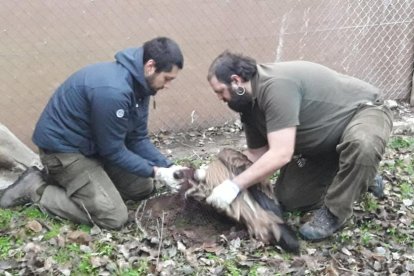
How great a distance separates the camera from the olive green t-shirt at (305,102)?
412 centimetres

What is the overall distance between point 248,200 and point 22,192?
5.87ft

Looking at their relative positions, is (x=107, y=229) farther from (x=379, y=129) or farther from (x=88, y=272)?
(x=379, y=129)

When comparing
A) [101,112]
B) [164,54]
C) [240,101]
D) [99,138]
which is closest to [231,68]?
[240,101]

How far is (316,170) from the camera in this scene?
4.84 metres

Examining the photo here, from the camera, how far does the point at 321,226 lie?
4430mm

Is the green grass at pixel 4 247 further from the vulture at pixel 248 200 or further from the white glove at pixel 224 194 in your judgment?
the white glove at pixel 224 194

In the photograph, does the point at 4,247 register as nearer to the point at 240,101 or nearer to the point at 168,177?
the point at 168,177

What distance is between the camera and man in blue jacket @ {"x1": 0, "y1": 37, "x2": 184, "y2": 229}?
4188 millimetres

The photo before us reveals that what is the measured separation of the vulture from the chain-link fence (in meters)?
1.96

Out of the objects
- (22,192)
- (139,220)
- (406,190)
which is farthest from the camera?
(406,190)

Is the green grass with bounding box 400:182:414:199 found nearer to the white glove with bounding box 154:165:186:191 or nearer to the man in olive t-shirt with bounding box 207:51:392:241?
the man in olive t-shirt with bounding box 207:51:392:241

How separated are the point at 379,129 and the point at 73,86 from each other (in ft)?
7.34

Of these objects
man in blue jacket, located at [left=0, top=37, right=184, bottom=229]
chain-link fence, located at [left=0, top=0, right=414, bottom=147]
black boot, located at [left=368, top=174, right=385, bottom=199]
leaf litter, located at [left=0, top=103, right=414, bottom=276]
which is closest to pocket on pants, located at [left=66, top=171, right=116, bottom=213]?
man in blue jacket, located at [left=0, top=37, right=184, bottom=229]

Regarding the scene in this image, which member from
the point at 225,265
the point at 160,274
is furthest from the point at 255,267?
the point at 160,274
